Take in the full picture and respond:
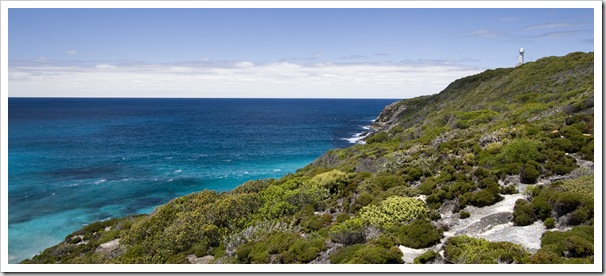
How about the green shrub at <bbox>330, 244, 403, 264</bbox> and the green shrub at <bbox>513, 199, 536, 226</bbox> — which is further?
the green shrub at <bbox>513, 199, 536, 226</bbox>

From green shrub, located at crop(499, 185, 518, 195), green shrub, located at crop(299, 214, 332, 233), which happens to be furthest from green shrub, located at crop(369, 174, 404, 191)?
green shrub, located at crop(499, 185, 518, 195)

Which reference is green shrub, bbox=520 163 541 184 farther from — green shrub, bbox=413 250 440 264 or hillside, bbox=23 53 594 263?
green shrub, bbox=413 250 440 264

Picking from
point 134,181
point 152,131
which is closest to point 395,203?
point 134,181

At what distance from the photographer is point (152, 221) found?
24.2 meters

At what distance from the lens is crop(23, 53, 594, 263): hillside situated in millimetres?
13148

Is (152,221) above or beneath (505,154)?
beneath

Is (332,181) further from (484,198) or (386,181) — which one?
(484,198)

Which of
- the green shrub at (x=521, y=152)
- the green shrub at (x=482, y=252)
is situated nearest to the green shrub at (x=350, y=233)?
the green shrub at (x=482, y=252)

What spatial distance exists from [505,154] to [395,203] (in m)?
7.23

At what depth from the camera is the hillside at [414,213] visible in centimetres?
1315

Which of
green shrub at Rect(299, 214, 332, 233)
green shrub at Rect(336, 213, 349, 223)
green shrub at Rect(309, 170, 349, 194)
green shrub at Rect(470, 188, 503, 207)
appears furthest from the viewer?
green shrub at Rect(309, 170, 349, 194)

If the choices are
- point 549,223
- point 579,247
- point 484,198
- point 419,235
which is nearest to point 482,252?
point 419,235

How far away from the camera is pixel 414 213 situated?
1611cm
